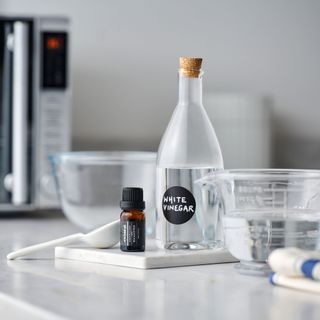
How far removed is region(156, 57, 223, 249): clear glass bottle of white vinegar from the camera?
1.09 m

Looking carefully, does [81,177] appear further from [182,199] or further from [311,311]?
[311,311]

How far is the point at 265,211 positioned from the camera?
98cm

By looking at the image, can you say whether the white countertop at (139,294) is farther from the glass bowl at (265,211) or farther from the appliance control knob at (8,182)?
the appliance control knob at (8,182)

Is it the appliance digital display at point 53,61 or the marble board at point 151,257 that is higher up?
the appliance digital display at point 53,61

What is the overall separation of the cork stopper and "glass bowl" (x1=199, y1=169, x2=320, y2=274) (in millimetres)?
176

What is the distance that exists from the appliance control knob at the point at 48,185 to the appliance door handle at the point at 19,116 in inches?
1.6

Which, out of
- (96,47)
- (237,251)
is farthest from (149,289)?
(96,47)

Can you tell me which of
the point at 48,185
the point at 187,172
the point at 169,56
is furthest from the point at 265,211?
the point at 169,56

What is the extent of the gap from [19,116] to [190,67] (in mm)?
880

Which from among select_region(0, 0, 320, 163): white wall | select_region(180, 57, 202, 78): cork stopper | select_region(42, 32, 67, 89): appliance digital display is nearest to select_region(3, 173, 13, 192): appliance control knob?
select_region(42, 32, 67, 89): appliance digital display

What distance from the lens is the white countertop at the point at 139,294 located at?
0.75 meters

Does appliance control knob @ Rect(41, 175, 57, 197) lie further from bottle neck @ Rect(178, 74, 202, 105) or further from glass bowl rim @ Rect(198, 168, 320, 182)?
glass bowl rim @ Rect(198, 168, 320, 182)

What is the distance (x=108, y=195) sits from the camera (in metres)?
1.61

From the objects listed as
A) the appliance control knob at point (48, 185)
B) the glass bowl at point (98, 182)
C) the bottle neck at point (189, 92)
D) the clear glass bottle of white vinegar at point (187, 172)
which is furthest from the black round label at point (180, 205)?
the appliance control knob at point (48, 185)
